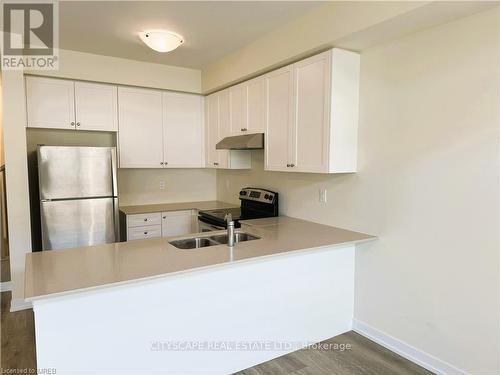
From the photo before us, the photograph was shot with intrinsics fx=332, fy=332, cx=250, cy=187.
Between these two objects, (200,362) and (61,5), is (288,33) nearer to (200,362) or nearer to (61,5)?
(61,5)

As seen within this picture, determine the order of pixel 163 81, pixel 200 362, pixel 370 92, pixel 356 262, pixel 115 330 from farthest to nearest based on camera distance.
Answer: pixel 163 81, pixel 356 262, pixel 370 92, pixel 200 362, pixel 115 330

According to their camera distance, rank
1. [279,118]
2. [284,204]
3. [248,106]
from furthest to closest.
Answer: [284,204] < [248,106] < [279,118]

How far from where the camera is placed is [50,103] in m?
3.53

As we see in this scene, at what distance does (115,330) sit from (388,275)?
6.53ft

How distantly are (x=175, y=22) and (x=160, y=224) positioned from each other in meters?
2.32

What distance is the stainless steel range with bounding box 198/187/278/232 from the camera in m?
3.62

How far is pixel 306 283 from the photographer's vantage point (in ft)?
8.39

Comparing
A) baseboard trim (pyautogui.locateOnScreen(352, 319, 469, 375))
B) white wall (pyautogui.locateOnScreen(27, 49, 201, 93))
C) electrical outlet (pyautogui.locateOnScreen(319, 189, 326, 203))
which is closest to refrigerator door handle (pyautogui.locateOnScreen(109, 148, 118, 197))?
white wall (pyautogui.locateOnScreen(27, 49, 201, 93))

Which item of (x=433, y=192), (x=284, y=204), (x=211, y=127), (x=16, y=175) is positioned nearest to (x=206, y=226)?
(x=284, y=204)

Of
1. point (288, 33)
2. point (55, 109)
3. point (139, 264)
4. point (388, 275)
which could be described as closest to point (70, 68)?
point (55, 109)

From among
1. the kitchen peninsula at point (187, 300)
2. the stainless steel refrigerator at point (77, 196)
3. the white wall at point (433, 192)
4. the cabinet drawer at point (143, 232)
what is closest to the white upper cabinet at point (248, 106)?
the white wall at point (433, 192)

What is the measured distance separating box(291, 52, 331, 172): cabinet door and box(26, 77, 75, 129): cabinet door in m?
2.49

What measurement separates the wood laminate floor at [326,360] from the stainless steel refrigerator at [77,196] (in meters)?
0.96

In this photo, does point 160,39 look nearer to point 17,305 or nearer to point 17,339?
point 17,339
